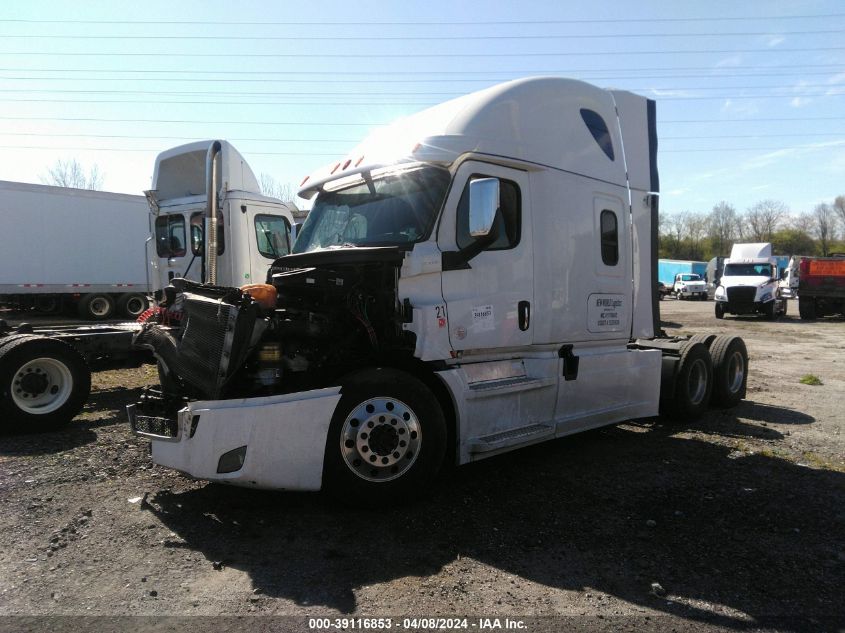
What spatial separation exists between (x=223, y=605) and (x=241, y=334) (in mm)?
1665

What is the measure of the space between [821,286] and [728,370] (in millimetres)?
22673

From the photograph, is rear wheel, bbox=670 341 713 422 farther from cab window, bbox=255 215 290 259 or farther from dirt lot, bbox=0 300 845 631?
cab window, bbox=255 215 290 259

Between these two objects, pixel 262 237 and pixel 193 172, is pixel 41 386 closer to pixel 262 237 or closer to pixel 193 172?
pixel 262 237

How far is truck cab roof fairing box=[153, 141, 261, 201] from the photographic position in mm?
9680

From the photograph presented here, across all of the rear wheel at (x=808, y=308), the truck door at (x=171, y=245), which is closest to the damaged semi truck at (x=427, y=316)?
the truck door at (x=171, y=245)

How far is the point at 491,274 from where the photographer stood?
4922mm

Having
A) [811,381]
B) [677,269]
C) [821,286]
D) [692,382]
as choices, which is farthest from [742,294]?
[677,269]

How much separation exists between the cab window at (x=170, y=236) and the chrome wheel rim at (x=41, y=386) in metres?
4.28

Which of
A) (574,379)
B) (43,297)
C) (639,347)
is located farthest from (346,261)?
(43,297)

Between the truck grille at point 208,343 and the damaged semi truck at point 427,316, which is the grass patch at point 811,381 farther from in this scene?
the truck grille at point 208,343

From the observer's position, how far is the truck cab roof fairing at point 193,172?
968 centimetres

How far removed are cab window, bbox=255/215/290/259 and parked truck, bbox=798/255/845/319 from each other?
24915 mm

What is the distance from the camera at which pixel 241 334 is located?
4.02m

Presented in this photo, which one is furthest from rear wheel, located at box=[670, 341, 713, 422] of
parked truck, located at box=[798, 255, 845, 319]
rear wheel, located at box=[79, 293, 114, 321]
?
parked truck, located at box=[798, 255, 845, 319]
